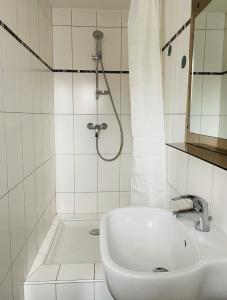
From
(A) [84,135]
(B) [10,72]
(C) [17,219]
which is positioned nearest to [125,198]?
(A) [84,135]

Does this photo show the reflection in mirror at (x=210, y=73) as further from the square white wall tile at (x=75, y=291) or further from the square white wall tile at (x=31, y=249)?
the square white wall tile at (x=31, y=249)

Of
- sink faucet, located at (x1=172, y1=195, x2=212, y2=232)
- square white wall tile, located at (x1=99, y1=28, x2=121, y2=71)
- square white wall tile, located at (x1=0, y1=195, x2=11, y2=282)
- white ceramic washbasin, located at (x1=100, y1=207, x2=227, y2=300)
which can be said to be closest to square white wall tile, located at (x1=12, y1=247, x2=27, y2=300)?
square white wall tile, located at (x1=0, y1=195, x2=11, y2=282)

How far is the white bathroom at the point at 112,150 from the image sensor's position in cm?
90

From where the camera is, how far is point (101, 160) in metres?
2.19

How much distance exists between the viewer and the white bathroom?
901 millimetres

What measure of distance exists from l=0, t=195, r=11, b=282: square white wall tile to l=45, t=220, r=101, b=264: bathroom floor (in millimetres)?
438

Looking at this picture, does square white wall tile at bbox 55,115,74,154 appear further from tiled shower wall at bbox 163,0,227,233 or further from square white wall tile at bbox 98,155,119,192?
tiled shower wall at bbox 163,0,227,233

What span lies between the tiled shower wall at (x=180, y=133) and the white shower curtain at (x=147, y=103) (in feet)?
0.26

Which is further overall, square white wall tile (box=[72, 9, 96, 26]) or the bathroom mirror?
square white wall tile (box=[72, 9, 96, 26])

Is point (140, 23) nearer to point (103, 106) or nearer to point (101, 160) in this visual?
point (103, 106)

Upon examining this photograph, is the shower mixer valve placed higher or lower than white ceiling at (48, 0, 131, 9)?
lower

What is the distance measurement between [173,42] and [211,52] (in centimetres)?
44

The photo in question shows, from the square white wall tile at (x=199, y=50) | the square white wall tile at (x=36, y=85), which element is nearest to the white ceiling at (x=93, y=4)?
the square white wall tile at (x=36, y=85)

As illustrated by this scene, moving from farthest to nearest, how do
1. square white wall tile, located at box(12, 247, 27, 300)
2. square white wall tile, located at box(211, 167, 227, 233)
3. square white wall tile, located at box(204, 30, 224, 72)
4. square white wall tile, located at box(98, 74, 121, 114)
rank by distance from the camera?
1. square white wall tile, located at box(98, 74, 121, 114)
2. square white wall tile, located at box(12, 247, 27, 300)
3. square white wall tile, located at box(204, 30, 224, 72)
4. square white wall tile, located at box(211, 167, 227, 233)
